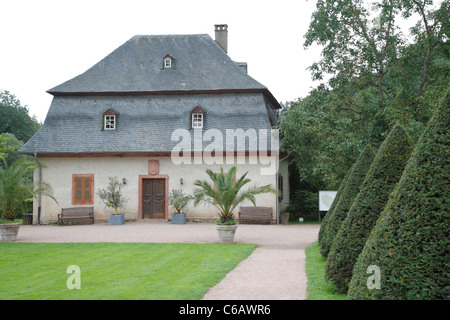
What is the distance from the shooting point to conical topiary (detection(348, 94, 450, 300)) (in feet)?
14.6

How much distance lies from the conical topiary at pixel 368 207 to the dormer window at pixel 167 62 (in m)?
20.9

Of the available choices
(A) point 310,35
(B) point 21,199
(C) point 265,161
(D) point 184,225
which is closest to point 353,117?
(A) point 310,35

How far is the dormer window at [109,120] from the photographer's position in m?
25.0

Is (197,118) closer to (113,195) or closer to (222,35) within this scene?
(113,195)

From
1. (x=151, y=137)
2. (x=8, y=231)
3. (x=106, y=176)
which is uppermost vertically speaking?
(x=151, y=137)

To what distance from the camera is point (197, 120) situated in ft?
81.6

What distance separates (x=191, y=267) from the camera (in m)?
10.2

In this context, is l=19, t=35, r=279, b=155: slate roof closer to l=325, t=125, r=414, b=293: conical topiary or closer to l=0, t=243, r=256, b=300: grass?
l=0, t=243, r=256, b=300: grass

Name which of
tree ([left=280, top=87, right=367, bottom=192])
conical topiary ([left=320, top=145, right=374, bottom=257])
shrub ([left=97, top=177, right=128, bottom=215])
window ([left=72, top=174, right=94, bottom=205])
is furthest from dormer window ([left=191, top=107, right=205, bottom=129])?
conical topiary ([left=320, top=145, right=374, bottom=257])

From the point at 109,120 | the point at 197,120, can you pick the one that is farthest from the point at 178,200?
the point at 109,120

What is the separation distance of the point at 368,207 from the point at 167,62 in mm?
21569

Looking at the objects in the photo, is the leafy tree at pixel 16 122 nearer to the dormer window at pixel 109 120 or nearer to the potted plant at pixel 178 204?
the dormer window at pixel 109 120

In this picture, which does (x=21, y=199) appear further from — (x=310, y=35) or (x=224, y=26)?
(x=224, y=26)

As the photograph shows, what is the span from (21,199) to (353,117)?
45.2ft
